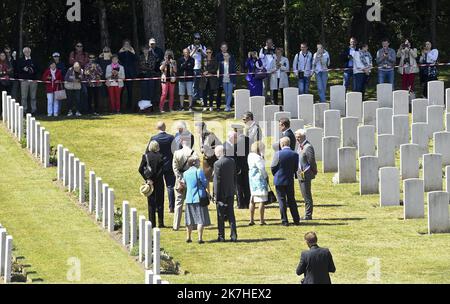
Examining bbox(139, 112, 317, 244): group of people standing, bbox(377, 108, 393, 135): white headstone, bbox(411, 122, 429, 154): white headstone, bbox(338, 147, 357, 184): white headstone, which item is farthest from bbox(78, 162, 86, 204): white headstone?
bbox(377, 108, 393, 135): white headstone

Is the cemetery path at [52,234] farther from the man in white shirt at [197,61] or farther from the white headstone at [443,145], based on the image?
the white headstone at [443,145]

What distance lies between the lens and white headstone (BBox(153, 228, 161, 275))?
27.3 m

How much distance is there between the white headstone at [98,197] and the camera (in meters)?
32.0

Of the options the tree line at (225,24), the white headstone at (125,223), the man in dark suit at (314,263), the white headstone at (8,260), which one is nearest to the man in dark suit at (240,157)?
the white headstone at (125,223)

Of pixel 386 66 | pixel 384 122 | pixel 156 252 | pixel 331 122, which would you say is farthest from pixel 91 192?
pixel 386 66

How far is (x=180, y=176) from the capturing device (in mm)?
31984

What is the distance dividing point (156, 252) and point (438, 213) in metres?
6.25

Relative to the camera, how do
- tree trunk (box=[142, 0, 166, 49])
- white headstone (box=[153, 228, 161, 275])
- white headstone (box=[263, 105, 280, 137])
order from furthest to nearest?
tree trunk (box=[142, 0, 166, 49])
white headstone (box=[263, 105, 280, 137])
white headstone (box=[153, 228, 161, 275])

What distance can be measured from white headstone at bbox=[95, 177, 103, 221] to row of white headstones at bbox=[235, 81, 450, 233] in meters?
5.65

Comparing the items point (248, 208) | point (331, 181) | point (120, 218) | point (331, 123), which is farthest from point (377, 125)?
point (120, 218)

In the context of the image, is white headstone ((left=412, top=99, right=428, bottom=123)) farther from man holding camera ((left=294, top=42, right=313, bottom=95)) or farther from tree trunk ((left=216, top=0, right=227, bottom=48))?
Result: tree trunk ((left=216, top=0, right=227, bottom=48))
